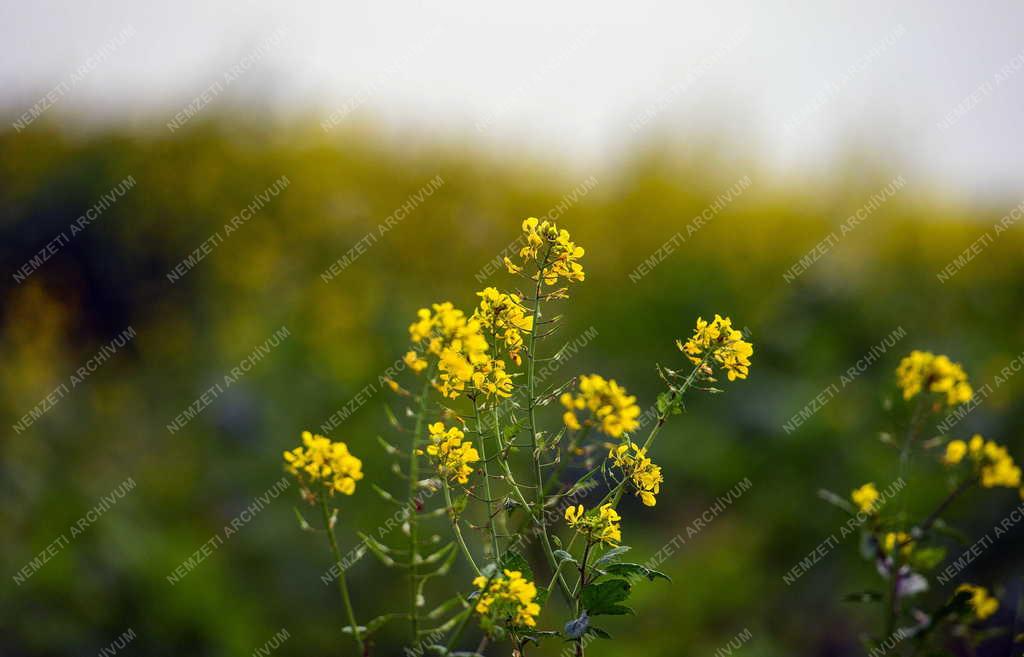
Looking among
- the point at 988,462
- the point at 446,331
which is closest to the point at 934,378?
the point at 988,462

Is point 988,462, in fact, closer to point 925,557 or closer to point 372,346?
point 925,557

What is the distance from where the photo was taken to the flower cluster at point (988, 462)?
4.46 feet

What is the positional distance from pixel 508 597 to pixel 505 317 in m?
0.51

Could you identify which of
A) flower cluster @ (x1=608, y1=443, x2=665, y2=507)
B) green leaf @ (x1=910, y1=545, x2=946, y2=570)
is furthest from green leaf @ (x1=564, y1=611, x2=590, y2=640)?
green leaf @ (x1=910, y1=545, x2=946, y2=570)

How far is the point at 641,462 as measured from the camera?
1.47 metres

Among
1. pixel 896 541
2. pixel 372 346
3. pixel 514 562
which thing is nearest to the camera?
pixel 896 541

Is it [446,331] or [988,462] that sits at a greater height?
[446,331]

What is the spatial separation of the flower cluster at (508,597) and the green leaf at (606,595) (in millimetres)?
154

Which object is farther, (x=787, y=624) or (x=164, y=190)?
(x=164, y=190)

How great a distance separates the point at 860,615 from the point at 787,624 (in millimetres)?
368

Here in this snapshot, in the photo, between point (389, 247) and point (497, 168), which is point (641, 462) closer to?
point (389, 247)

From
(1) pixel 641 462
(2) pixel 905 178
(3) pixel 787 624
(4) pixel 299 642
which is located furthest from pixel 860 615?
(2) pixel 905 178

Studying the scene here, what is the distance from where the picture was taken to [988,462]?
1.40m

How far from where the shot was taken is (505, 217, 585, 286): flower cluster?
1.50 metres
